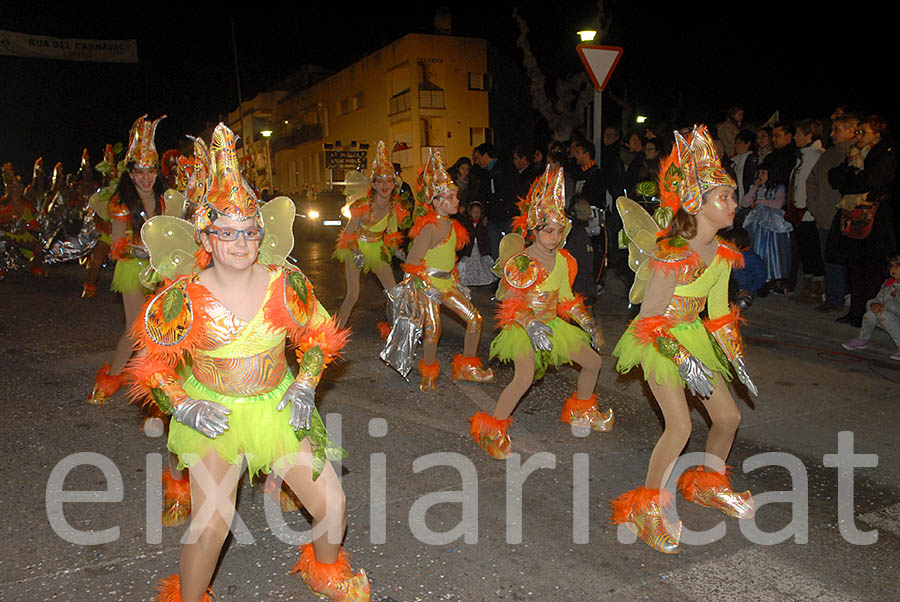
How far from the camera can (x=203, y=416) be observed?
9.12ft

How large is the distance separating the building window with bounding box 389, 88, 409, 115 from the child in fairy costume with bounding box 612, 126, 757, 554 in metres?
30.5

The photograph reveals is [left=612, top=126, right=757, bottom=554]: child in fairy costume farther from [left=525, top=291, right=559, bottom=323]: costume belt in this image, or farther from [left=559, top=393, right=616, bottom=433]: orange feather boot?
[left=559, top=393, right=616, bottom=433]: orange feather boot

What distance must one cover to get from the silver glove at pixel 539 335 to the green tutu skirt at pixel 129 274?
3.28 metres

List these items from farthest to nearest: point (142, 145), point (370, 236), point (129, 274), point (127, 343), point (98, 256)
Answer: point (98, 256)
point (370, 236)
point (129, 274)
point (142, 145)
point (127, 343)

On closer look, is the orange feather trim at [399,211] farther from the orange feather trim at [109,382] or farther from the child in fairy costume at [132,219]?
the orange feather trim at [109,382]

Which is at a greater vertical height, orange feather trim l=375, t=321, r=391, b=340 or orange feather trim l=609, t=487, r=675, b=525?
orange feather trim l=375, t=321, r=391, b=340

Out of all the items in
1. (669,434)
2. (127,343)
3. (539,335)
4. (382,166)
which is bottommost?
(669,434)

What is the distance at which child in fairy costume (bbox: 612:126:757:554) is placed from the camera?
3.70 metres

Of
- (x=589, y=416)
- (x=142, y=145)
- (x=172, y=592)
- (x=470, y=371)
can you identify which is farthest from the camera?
(x=470, y=371)

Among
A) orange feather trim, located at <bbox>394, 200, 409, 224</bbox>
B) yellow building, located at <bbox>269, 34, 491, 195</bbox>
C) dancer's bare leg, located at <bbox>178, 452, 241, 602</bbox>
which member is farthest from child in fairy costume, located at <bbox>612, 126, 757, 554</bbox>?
yellow building, located at <bbox>269, 34, 491, 195</bbox>

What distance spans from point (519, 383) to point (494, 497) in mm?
880

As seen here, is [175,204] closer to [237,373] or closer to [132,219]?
[132,219]

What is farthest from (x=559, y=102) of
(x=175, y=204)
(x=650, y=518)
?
(x=650, y=518)

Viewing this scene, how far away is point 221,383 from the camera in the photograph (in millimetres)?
2990
